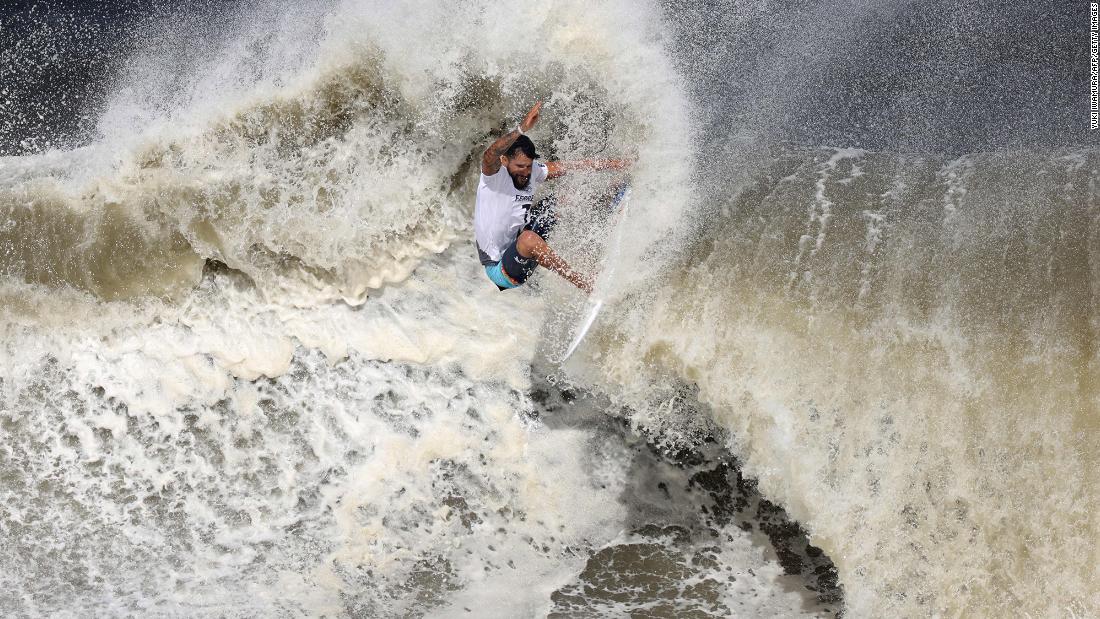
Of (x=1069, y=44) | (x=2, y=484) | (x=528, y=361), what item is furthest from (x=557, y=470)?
(x=1069, y=44)

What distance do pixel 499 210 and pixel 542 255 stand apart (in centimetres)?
35

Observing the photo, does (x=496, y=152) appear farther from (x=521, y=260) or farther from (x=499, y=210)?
(x=521, y=260)

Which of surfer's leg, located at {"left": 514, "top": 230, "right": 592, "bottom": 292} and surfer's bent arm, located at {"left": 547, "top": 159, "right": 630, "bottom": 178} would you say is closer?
surfer's leg, located at {"left": 514, "top": 230, "right": 592, "bottom": 292}

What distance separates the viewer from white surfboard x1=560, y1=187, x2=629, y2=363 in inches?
178

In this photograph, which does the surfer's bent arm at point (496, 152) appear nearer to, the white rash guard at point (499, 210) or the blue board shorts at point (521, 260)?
the white rash guard at point (499, 210)

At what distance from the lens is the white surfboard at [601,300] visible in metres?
4.53

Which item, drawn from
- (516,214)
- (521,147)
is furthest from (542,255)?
(521,147)

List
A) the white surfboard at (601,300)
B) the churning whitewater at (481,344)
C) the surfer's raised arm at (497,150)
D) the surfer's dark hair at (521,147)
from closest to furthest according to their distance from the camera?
the surfer's raised arm at (497,150) → the surfer's dark hair at (521,147) → the churning whitewater at (481,344) → the white surfboard at (601,300)

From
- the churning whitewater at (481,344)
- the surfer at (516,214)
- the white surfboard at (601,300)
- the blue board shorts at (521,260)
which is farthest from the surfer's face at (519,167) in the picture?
the white surfboard at (601,300)

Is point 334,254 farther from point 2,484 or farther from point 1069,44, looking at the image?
point 1069,44

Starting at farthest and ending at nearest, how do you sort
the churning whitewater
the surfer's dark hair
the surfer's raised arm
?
the churning whitewater, the surfer's dark hair, the surfer's raised arm

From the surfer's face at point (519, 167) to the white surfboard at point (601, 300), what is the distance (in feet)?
1.80

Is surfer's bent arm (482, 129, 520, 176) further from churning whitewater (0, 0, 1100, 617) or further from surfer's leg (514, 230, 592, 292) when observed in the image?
churning whitewater (0, 0, 1100, 617)

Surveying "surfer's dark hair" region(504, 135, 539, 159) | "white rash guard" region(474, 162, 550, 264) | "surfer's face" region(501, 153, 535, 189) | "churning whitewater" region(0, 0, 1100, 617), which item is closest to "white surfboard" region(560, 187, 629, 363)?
"churning whitewater" region(0, 0, 1100, 617)
